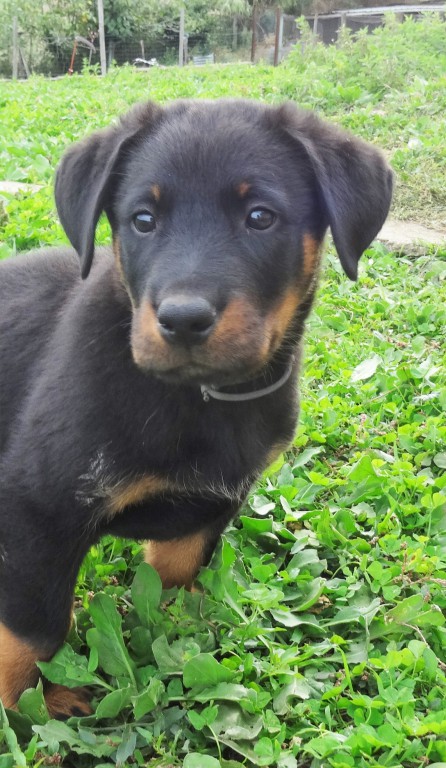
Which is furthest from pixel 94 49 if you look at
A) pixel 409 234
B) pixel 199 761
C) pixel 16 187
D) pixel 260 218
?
pixel 199 761

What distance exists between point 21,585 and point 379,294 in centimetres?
307

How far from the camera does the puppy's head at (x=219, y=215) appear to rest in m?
1.86

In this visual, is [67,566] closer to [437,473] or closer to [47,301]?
[47,301]

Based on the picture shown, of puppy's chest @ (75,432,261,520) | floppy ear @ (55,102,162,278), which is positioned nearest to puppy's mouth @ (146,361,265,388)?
puppy's chest @ (75,432,261,520)

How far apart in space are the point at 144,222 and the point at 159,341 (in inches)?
16.7

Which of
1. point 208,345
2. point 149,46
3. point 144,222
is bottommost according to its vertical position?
point 149,46

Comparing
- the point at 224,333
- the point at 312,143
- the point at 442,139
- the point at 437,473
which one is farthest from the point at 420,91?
the point at 224,333

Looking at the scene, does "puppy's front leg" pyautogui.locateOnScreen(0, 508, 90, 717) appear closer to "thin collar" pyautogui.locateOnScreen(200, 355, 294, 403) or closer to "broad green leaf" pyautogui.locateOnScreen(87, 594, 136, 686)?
"broad green leaf" pyautogui.locateOnScreen(87, 594, 136, 686)

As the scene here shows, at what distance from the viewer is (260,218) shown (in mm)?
2057

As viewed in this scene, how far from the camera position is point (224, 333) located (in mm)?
1825

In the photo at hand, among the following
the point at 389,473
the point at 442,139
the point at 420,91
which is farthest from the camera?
the point at 420,91

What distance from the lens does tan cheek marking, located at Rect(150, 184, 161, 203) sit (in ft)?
6.72

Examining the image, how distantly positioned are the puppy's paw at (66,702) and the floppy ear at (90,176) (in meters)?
1.23

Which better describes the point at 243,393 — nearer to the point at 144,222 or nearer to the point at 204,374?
the point at 204,374
